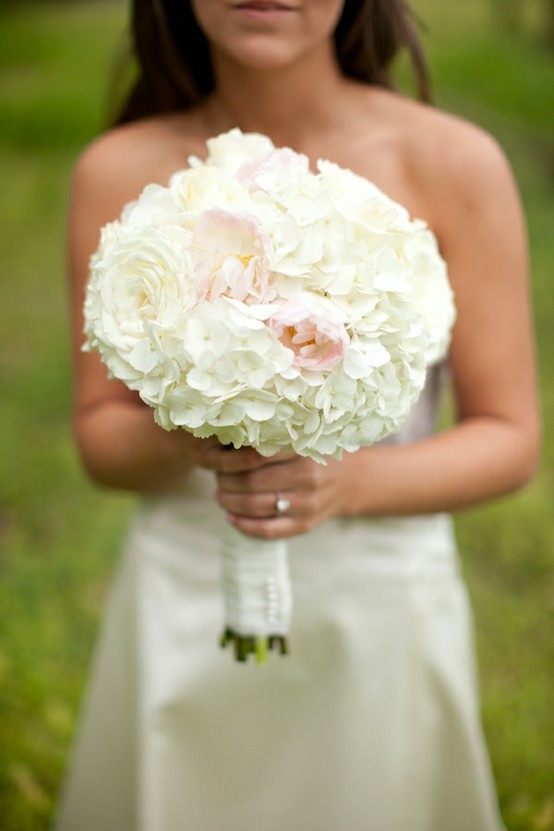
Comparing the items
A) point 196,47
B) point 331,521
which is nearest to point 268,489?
point 331,521

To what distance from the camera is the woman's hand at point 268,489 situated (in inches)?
78.9

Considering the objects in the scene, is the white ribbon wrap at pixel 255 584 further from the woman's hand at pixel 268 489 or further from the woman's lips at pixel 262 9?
the woman's lips at pixel 262 9

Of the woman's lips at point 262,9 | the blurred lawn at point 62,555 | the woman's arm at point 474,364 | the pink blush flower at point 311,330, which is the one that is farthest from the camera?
the blurred lawn at point 62,555

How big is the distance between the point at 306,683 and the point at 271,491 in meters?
0.75

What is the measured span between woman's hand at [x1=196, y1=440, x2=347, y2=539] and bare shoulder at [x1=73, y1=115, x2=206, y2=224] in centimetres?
73

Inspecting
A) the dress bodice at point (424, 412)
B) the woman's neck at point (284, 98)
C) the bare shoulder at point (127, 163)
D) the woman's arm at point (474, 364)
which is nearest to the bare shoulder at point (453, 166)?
the woman's arm at point (474, 364)

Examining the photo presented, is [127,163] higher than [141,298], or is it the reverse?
[127,163]

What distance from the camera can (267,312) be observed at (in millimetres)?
1576

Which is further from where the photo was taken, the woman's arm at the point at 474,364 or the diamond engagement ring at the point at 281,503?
the woman's arm at the point at 474,364

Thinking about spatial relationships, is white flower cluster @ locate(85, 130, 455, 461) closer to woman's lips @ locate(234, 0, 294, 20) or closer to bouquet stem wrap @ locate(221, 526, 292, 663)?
bouquet stem wrap @ locate(221, 526, 292, 663)

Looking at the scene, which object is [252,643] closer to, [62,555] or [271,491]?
[271,491]

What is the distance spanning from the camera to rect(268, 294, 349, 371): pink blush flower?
5.20 ft

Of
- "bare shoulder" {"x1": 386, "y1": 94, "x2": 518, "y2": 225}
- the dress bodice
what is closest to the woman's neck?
"bare shoulder" {"x1": 386, "y1": 94, "x2": 518, "y2": 225}

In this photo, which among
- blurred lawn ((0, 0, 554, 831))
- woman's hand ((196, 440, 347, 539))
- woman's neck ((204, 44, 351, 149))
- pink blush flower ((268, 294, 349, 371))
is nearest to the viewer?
pink blush flower ((268, 294, 349, 371))
